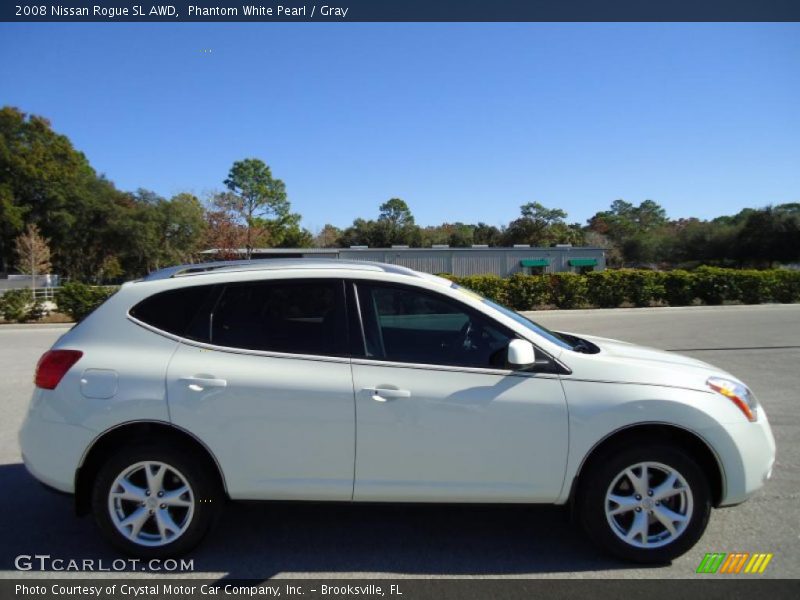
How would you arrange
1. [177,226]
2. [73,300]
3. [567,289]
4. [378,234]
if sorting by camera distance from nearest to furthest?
[73,300] < [567,289] < [177,226] < [378,234]

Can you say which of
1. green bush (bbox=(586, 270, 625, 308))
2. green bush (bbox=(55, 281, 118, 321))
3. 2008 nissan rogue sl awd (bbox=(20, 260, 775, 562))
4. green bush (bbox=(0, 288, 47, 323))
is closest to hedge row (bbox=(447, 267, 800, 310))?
green bush (bbox=(586, 270, 625, 308))

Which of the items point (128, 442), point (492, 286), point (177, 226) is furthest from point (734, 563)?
point (177, 226)

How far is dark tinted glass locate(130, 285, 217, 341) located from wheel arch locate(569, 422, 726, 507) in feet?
7.75

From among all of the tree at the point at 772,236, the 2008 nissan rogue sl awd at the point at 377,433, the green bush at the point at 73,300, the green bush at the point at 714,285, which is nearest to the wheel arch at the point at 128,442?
the 2008 nissan rogue sl awd at the point at 377,433

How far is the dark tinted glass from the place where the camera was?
3363mm

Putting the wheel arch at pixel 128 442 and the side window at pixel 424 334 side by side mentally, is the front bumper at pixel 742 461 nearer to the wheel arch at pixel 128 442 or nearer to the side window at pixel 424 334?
the side window at pixel 424 334

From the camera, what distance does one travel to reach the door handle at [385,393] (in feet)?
10.3

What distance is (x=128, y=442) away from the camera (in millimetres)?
3215

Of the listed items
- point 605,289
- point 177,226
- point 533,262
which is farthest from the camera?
point 177,226

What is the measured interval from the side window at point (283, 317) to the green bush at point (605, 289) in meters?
Answer: 18.0

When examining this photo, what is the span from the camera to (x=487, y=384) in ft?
10.4

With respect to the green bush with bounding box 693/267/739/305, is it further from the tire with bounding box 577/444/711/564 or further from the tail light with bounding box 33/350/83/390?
the tail light with bounding box 33/350/83/390

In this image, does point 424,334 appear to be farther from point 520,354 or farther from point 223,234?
point 223,234

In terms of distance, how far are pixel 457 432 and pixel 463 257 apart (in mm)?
32889
